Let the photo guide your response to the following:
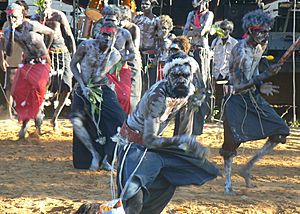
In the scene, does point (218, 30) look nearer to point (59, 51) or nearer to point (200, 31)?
point (200, 31)

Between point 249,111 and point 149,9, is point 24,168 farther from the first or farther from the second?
point 149,9

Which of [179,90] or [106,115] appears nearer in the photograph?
[179,90]

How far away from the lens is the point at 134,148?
4.57 m

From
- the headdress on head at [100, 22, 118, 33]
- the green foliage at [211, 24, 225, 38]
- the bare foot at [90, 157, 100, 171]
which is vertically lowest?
the bare foot at [90, 157, 100, 171]

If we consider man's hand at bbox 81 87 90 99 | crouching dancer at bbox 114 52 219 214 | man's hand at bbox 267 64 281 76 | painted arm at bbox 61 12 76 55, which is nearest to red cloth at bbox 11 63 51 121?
painted arm at bbox 61 12 76 55

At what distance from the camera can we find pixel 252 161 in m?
6.68

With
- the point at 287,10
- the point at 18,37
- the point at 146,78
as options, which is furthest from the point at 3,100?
the point at 287,10

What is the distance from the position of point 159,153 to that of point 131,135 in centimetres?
24

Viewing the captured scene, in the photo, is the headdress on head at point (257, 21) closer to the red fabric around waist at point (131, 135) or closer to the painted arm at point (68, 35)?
the red fabric around waist at point (131, 135)

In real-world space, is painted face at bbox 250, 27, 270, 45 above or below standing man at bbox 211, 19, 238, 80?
above

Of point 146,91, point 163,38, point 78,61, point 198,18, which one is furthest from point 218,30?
point 146,91

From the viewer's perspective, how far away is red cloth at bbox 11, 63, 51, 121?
353 inches

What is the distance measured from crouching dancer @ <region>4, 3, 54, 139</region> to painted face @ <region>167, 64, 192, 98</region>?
4.74m

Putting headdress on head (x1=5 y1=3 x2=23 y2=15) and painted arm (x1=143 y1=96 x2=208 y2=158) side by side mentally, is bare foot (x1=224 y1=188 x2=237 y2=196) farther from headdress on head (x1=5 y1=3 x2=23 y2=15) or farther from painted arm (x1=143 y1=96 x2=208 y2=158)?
headdress on head (x1=5 y1=3 x2=23 y2=15)
